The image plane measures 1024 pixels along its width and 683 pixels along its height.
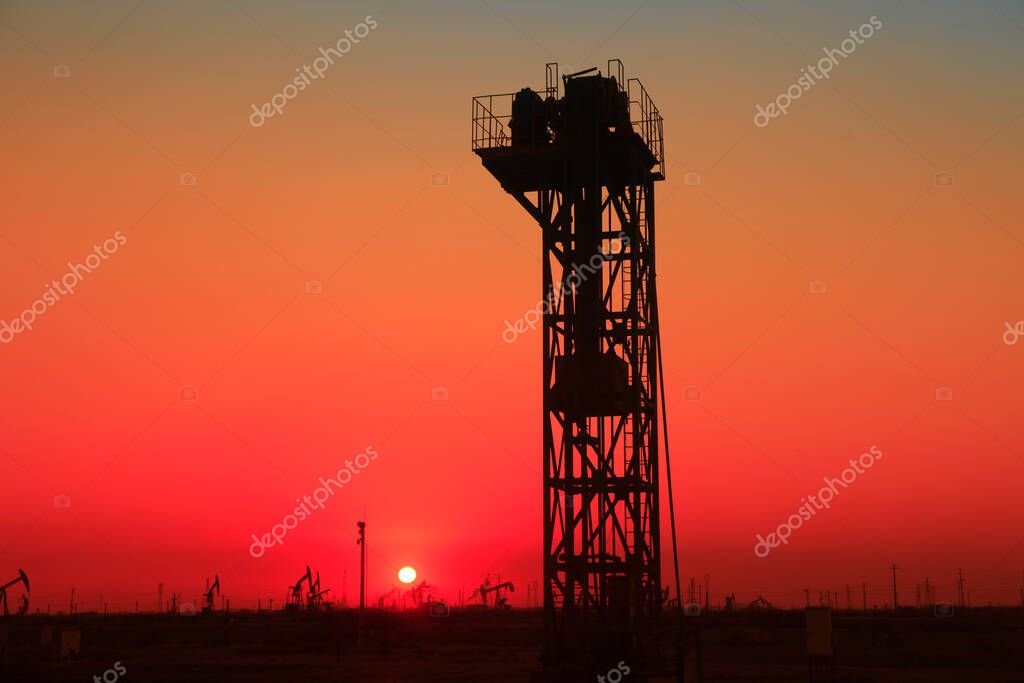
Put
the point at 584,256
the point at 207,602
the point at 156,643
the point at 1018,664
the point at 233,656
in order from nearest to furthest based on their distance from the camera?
the point at 584,256, the point at 1018,664, the point at 233,656, the point at 156,643, the point at 207,602

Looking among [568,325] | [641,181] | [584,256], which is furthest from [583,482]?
[641,181]

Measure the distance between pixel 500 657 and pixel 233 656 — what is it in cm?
1677

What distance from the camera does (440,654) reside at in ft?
215

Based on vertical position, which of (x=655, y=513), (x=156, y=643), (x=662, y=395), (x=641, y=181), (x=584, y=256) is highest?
(x=641, y=181)

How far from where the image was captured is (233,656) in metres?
65.1

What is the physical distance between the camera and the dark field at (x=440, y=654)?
149 feet

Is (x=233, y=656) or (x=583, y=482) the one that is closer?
(x=583, y=482)

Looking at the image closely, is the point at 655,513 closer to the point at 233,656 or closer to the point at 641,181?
the point at 641,181

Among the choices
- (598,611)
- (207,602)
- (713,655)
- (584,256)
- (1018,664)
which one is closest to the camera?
(598,611)

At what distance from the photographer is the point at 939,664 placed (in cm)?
5328

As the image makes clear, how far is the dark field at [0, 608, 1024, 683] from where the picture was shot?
45438 mm

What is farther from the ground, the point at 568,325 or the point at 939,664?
A: the point at 568,325

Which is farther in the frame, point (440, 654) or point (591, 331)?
point (440, 654)

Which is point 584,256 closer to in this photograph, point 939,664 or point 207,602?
point 939,664
